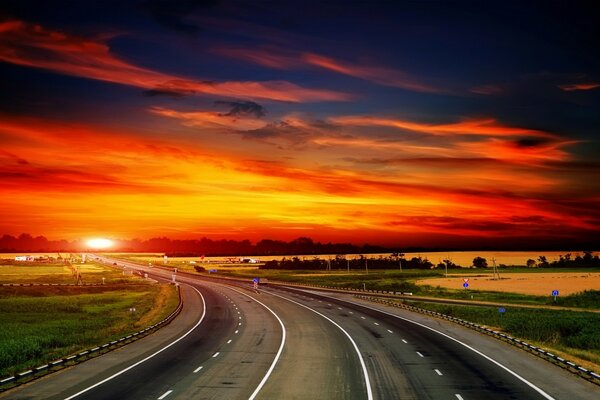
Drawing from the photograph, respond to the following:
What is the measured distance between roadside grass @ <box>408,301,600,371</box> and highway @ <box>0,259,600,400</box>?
4.64 meters

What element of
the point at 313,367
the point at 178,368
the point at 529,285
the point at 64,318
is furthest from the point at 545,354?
the point at 529,285

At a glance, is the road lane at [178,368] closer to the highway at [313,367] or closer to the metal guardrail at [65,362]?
the highway at [313,367]

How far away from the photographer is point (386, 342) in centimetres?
4356

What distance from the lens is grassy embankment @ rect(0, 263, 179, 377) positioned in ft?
137

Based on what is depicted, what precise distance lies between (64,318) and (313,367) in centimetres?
4743

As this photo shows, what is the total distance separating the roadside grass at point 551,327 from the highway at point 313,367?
4.64 m

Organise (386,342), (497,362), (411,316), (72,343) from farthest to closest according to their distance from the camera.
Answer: (411,316) < (72,343) < (386,342) < (497,362)

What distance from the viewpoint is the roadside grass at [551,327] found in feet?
138

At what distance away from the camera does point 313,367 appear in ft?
109

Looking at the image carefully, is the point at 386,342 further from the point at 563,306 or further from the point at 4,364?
the point at 563,306

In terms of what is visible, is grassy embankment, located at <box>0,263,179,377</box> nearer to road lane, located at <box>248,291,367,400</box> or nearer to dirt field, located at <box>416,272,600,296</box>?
road lane, located at <box>248,291,367,400</box>

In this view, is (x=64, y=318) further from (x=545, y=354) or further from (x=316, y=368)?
(x=545, y=354)

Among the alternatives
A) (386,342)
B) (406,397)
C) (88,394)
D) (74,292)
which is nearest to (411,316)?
(386,342)

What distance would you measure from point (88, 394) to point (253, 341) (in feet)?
64.9
